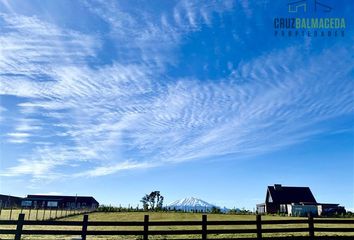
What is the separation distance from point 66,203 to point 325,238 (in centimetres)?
8431

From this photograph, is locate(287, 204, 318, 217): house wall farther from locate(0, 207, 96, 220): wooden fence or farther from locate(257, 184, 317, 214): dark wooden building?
locate(0, 207, 96, 220): wooden fence

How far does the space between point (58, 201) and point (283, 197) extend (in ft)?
187

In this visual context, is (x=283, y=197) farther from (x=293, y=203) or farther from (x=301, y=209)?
(x=301, y=209)

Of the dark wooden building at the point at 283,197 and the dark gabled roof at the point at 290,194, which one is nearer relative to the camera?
the dark wooden building at the point at 283,197

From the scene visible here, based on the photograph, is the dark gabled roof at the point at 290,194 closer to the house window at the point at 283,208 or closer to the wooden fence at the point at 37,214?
the house window at the point at 283,208

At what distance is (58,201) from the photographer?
87.6 meters

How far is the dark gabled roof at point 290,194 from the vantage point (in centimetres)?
6600

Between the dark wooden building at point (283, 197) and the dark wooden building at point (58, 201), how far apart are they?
4657cm

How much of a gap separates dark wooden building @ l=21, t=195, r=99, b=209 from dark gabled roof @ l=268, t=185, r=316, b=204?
4777 cm

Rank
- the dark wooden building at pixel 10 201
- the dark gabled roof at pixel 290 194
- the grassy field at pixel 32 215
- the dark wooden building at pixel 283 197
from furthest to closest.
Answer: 1. the dark wooden building at pixel 10 201
2. the dark gabled roof at pixel 290 194
3. the dark wooden building at pixel 283 197
4. the grassy field at pixel 32 215

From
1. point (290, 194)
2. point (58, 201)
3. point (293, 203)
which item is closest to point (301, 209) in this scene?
point (293, 203)

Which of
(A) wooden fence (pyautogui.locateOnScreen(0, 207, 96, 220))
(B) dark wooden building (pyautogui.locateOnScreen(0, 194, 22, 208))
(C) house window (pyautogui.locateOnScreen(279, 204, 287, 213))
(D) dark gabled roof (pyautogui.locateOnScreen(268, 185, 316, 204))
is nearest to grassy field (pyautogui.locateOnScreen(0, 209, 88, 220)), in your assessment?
(A) wooden fence (pyautogui.locateOnScreen(0, 207, 96, 220))

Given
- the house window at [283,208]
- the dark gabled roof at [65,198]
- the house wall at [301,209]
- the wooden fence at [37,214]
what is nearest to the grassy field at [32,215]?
the wooden fence at [37,214]

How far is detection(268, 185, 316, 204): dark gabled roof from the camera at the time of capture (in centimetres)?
6600
